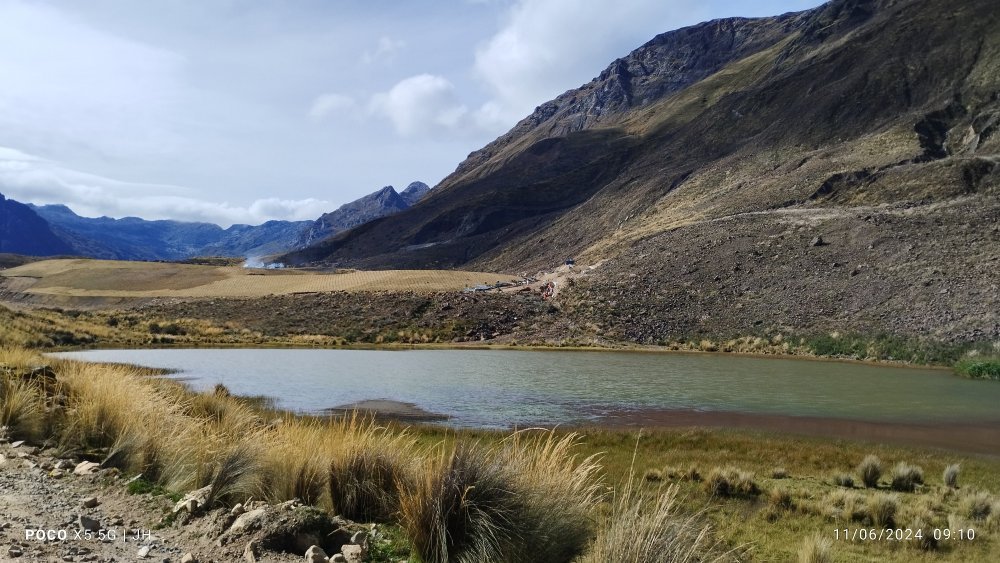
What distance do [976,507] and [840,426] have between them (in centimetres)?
895

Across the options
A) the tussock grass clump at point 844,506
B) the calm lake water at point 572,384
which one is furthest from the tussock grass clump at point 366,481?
the calm lake water at point 572,384

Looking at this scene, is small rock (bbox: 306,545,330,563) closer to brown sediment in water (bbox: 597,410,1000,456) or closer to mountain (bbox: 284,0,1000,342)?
brown sediment in water (bbox: 597,410,1000,456)

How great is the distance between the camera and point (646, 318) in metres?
49.2

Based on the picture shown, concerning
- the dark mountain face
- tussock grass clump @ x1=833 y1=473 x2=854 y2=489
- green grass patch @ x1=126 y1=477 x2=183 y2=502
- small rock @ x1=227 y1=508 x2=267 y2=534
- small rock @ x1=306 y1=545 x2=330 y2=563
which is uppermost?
the dark mountain face

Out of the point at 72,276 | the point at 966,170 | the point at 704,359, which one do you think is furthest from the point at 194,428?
the point at 72,276

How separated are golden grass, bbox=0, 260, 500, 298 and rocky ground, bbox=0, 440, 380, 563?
60.2 meters

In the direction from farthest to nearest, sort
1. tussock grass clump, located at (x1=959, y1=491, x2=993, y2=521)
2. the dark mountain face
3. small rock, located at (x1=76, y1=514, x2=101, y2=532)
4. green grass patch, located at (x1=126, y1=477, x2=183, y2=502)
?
the dark mountain face → tussock grass clump, located at (x1=959, y1=491, x2=993, y2=521) → green grass patch, located at (x1=126, y1=477, x2=183, y2=502) → small rock, located at (x1=76, y1=514, x2=101, y2=532)

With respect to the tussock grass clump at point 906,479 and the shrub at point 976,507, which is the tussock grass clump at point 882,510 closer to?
the shrub at point 976,507

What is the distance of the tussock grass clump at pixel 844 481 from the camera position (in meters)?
11.6
